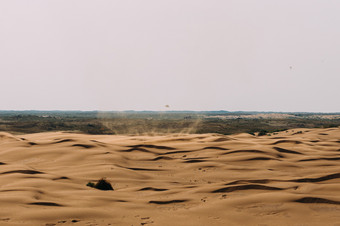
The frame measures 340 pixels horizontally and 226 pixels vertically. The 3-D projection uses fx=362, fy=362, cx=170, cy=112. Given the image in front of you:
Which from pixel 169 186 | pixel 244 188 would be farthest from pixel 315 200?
pixel 169 186

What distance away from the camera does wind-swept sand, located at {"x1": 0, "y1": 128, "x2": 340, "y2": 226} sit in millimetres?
5625

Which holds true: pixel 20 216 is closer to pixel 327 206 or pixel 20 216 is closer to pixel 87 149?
pixel 327 206

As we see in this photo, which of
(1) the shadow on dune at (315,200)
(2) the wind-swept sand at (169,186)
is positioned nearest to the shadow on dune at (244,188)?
(2) the wind-swept sand at (169,186)

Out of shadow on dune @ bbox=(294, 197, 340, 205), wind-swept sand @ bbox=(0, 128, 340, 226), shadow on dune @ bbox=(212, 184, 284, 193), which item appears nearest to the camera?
wind-swept sand @ bbox=(0, 128, 340, 226)

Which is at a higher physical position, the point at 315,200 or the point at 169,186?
the point at 315,200

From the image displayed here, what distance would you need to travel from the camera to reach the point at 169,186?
8719 millimetres

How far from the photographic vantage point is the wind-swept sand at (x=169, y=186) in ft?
18.5

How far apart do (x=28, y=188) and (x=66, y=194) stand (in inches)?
33.5

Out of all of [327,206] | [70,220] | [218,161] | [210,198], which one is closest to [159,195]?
[210,198]

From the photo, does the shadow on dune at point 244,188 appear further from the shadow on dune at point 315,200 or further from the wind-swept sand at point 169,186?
the shadow on dune at point 315,200

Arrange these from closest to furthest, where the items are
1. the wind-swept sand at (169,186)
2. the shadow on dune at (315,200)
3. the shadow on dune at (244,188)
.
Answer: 1. the wind-swept sand at (169,186)
2. the shadow on dune at (315,200)
3. the shadow on dune at (244,188)

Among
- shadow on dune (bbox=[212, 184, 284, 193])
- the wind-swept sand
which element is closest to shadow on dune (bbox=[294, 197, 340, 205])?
the wind-swept sand

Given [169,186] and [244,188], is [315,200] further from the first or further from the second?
[169,186]

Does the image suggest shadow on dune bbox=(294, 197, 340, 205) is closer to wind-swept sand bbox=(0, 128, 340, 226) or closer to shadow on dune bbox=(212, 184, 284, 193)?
wind-swept sand bbox=(0, 128, 340, 226)
